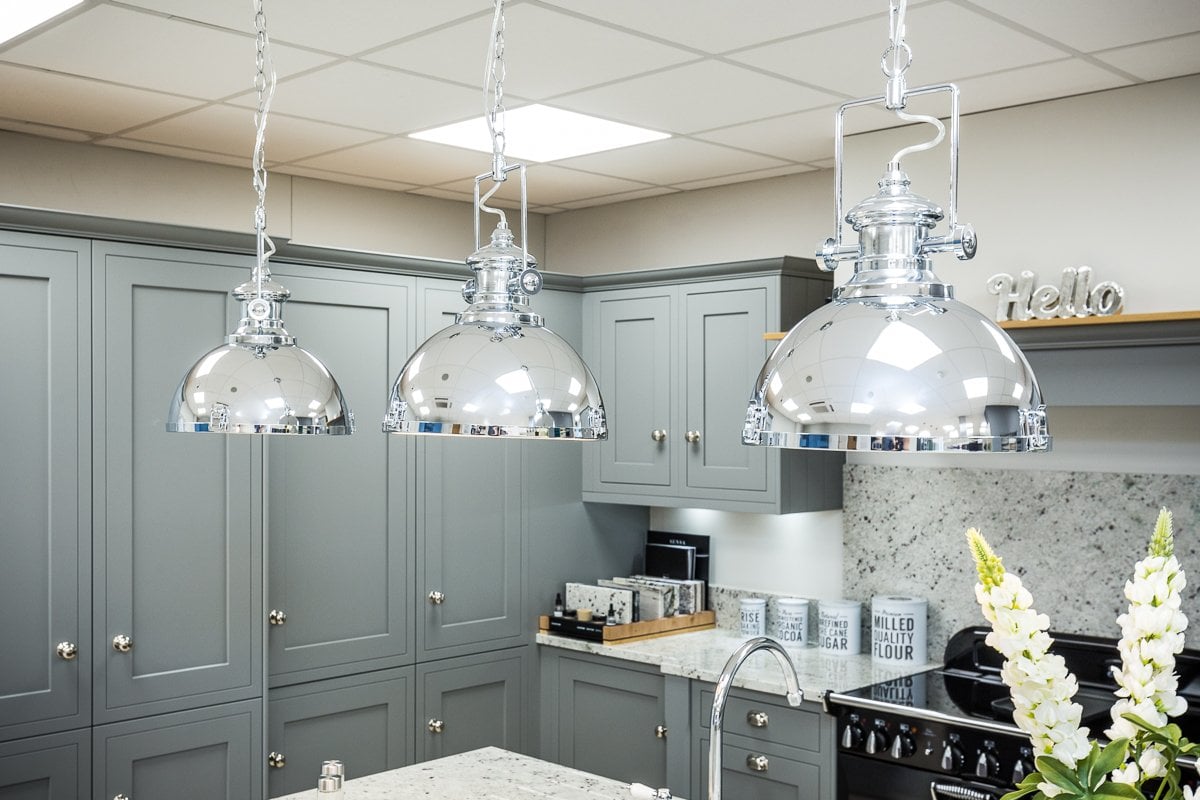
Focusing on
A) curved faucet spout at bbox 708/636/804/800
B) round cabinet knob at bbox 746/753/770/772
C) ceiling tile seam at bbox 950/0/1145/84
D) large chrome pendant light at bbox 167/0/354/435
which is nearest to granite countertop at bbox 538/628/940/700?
round cabinet knob at bbox 746/753/770/772

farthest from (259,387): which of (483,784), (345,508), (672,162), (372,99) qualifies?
(672,162)

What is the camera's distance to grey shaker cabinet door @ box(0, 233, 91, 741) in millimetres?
3113

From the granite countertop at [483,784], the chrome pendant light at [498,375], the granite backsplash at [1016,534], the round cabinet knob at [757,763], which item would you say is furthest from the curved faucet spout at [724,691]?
the granite backsplash at [1016,534]

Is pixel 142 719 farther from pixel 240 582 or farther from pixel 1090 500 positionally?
pixel 1090 500

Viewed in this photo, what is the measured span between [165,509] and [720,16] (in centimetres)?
206

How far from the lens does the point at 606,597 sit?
4.36 m

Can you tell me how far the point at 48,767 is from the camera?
3.17 meters

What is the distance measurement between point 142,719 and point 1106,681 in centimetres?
276

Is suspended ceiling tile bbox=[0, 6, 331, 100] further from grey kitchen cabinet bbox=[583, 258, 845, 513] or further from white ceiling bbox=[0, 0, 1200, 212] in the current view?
grey kitchen cabinet bbox=[583, 258, 845, 513]

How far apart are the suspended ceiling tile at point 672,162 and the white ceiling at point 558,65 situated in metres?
0.02

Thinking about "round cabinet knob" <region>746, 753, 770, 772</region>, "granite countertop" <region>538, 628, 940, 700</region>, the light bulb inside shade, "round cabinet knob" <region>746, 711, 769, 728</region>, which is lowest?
"round cabinet knob" <region>746, 753, 770, 772</region>

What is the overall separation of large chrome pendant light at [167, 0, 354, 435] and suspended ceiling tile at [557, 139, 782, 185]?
2.00 metres

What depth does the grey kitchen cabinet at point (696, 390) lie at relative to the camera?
404 centimetres

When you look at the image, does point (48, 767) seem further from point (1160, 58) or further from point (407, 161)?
point (1160, 58)
